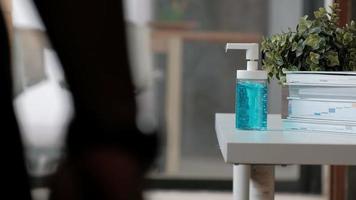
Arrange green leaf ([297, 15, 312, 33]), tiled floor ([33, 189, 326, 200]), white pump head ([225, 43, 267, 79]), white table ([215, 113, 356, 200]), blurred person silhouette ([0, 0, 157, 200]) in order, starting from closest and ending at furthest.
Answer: blurred person silhouette ([0, 0, 157, 200]) → white table ([215, 113, 356, 200]) → white pump head ([225, 43, 267, 79]) → green leaf ([297, 15, 312, 33]) → tiled floor ([33, 189, 326, 200])

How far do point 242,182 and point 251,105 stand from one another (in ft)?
0.64

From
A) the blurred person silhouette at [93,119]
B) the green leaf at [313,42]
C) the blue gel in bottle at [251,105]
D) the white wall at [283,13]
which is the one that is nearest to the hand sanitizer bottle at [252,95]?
the blue gel in bottle at [251,105]

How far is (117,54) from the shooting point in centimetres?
33

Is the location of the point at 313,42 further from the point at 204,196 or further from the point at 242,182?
the point at 204,196

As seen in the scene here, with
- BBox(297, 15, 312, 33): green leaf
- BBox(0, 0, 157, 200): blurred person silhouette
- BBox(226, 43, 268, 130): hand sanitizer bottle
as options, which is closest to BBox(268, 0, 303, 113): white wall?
BBox(297, 15, 312, 33): green leaf

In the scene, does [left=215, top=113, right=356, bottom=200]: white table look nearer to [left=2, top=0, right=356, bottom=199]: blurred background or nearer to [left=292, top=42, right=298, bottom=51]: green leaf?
[left=292, top=42, right=298, bottom=51]: green leaf

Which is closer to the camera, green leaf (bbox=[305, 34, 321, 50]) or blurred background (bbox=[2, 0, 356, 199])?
green leaf (bbox=[305, 34, 321, 50])

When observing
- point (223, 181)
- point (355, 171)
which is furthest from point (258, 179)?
point (223, 181)

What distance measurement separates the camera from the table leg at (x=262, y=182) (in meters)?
1.15

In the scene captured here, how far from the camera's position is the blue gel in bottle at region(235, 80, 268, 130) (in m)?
1.00

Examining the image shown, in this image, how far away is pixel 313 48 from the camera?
3.45 feet

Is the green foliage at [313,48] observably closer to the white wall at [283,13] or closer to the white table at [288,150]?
the white table at [288,150]

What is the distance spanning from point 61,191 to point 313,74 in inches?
28.5

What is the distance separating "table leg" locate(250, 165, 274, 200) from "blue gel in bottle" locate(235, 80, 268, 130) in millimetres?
169
